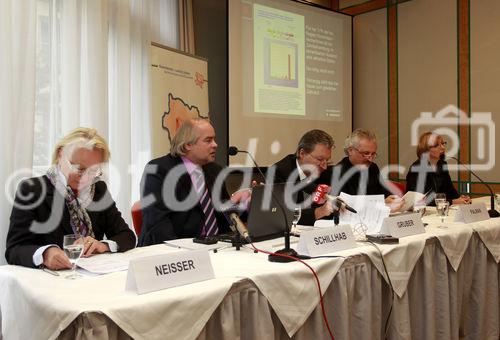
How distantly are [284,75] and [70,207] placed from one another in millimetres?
3249

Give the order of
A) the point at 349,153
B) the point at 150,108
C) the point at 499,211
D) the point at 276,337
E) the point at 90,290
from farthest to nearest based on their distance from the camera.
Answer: the point at 150,108, the point at 349,153, the point at 499,211, the point at 276,337, the point at 90,290

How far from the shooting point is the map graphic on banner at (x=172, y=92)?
3.78m

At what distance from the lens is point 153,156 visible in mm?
3889

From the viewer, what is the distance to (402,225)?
7.53ft

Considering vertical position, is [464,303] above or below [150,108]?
below

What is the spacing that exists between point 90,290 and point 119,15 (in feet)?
9.32

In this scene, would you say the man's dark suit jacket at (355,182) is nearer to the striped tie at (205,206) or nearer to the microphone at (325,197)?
the microphone at (325,197)

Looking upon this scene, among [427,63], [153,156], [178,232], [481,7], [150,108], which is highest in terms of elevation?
[481,7]

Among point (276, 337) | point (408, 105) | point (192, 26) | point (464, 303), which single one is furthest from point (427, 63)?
point (276, 337)

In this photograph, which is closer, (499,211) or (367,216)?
(367,216)

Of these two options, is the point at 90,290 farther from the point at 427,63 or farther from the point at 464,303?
the point at 427,63

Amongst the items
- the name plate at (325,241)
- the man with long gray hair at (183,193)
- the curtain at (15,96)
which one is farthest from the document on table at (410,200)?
the curtain at (15,96)

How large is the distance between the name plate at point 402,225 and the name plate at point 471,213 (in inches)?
17.5

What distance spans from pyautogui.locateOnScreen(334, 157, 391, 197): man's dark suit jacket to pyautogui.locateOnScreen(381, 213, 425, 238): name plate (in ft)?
3.54
